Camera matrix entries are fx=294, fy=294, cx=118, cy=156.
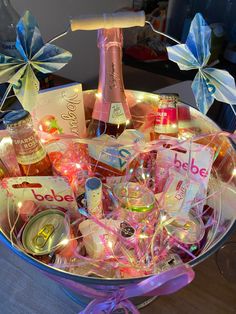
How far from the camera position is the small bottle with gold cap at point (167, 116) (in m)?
0.57

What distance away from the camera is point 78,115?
0.62m

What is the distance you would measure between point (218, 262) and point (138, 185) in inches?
8.5

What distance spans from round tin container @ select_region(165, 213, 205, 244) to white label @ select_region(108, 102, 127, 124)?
0.83ft

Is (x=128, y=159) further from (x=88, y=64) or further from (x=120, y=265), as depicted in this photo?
(x=88, y=64)

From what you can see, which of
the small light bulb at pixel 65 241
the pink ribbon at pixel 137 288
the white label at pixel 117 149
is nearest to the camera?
the pink ribbon at pixel 137 288

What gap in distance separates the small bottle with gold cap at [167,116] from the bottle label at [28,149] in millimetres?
242

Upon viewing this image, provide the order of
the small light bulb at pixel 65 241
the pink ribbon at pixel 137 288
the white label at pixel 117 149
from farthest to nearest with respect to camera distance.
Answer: the white label at pixel 117 149 → the small light bulb at pixel 65 241 → the pink ribbon at pixel 137 288

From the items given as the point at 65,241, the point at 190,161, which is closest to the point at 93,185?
the point at 65,241

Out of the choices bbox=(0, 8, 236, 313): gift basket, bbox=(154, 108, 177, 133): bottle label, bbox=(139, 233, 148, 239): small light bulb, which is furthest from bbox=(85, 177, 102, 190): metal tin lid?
bbox=(154, 108, 177, 133): bottle label

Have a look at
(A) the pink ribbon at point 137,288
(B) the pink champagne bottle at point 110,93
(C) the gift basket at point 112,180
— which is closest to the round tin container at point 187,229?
(C) the gift basket at point 112,180

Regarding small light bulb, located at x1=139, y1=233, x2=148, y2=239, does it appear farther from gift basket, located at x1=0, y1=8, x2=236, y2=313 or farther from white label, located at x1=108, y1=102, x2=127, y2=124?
white label, located at x1=108, y1=102, x2=127, y2=124

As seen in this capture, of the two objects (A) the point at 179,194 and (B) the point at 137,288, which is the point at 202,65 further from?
(B) the point at 137,288

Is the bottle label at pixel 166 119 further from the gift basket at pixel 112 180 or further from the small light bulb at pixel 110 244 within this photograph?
the small light bulb at pixel 110 244

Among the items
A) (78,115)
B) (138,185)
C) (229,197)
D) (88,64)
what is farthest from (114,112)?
(88,64)
